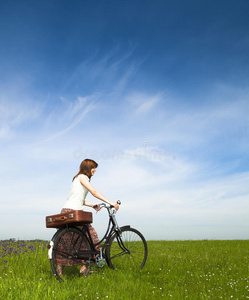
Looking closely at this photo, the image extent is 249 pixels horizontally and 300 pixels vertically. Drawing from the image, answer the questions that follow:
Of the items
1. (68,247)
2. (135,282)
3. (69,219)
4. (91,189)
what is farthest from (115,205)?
(135,282)

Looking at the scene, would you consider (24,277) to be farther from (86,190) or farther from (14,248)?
(14,248)

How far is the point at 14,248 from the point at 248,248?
10.8 m

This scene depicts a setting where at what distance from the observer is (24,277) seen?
27.6 feet

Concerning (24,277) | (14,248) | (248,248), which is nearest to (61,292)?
(24,277)

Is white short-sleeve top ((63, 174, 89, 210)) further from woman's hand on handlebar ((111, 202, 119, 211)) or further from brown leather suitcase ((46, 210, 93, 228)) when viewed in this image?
woman's hand on handlebar ((111, 202, 119, 211))

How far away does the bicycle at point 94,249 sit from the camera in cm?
792

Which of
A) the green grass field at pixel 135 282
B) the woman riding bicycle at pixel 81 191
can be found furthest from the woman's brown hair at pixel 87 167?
the green grass field at pixel 135 282

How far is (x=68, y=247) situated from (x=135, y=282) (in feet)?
5.92

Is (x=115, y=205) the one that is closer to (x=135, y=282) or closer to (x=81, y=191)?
(x=81, y=191)

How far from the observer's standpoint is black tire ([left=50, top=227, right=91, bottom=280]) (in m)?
7.81

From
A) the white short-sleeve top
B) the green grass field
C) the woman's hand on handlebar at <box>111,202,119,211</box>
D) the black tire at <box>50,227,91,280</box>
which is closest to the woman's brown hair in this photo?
the white short-sleeve top

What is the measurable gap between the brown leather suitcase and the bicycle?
227mm

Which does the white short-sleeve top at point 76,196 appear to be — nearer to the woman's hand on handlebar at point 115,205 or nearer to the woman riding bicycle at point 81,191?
the woman riding bicycle at point 81,191

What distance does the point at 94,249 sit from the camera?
28.0ft
